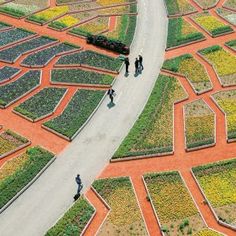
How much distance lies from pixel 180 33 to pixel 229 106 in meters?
18.6

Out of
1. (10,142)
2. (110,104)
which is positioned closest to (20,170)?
(10,142)

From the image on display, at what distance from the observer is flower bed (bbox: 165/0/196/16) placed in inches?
2874

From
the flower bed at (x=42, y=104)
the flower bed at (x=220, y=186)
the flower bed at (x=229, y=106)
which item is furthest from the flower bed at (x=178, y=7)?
the flower bed at (x=220, y=186)

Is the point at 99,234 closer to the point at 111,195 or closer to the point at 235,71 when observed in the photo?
the point at 111,195

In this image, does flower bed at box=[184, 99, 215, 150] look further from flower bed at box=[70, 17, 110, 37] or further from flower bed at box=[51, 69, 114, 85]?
flower bed at box=[70, 17, 110, 37]

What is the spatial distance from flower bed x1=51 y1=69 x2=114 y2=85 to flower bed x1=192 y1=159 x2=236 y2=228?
1815 cm

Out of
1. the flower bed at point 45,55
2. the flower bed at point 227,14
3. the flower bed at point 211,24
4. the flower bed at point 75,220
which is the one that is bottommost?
the flower bed at point 75,220

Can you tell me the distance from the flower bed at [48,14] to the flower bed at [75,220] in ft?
121

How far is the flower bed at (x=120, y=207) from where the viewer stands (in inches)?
1545

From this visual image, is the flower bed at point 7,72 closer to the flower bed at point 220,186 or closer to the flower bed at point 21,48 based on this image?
the flower bed at point 21,48

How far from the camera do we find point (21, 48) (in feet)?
211

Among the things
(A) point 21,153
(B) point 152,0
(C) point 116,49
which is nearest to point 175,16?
(B) point 152,0

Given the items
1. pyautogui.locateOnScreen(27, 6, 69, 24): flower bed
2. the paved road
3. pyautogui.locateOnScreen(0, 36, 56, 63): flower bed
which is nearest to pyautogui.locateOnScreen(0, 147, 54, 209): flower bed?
the paved road

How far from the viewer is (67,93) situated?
181 ft
